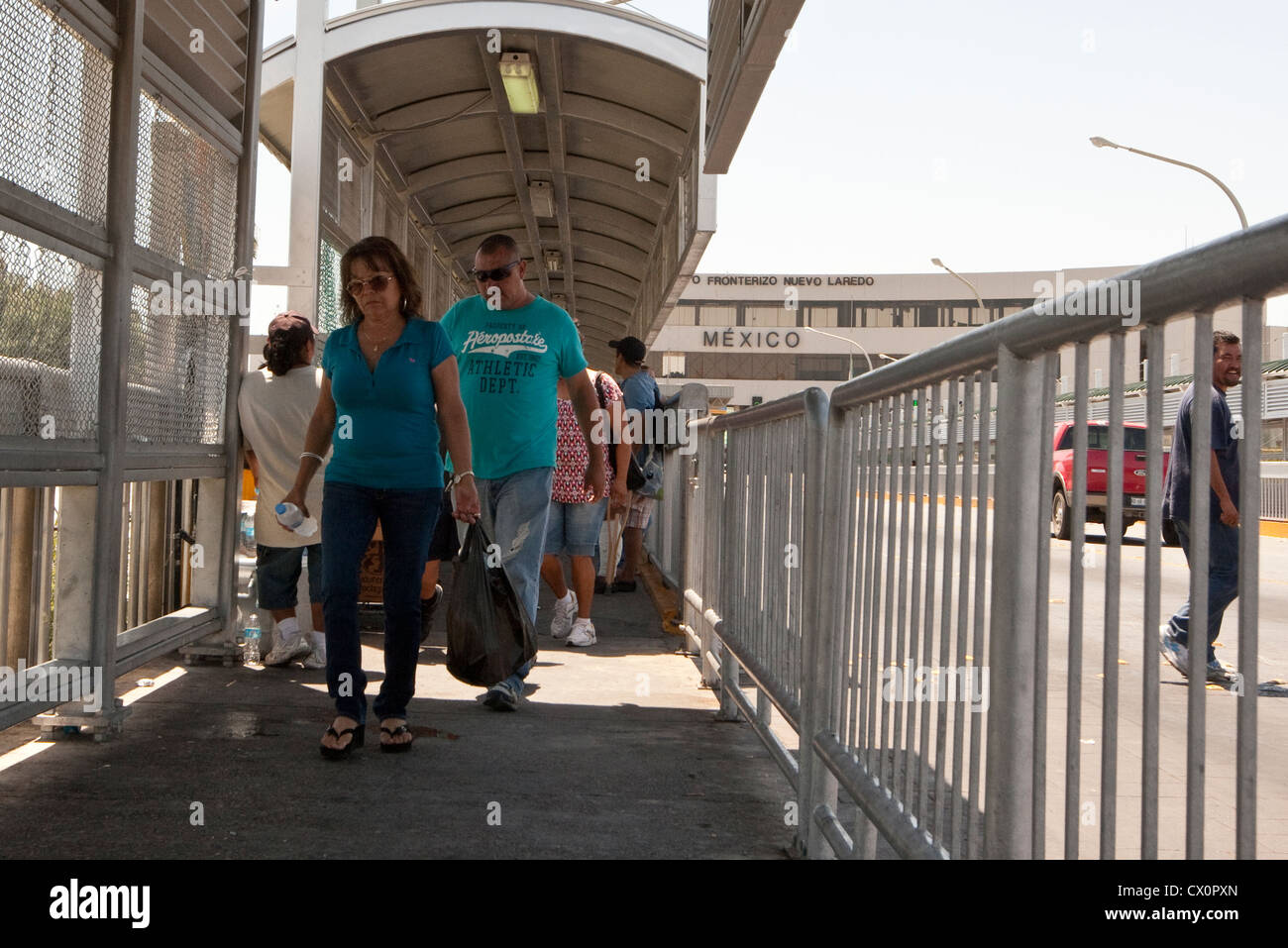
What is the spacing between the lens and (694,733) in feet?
16.9

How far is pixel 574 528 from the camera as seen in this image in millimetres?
7418

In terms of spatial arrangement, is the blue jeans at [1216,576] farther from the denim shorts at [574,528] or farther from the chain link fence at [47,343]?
the denim shorts at [574,528]

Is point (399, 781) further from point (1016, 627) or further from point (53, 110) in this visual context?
point (1016, 627)

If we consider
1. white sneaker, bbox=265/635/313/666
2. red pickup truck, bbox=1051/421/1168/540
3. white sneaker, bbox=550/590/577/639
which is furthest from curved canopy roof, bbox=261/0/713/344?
red pickup truck, bbox=1051/421/1168/540

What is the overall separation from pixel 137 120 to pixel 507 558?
219 cm

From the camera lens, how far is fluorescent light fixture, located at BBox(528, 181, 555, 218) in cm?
1235

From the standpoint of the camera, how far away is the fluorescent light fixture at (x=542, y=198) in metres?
12.4

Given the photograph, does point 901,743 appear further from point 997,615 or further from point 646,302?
point 646,302

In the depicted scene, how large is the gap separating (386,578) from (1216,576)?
349 centimetres

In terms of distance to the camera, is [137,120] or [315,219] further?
[315,219]

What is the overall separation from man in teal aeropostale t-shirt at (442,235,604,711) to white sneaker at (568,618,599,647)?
176cm

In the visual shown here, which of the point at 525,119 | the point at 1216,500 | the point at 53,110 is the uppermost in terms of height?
the point at 525,119

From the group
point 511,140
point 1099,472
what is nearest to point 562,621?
point 511,140
